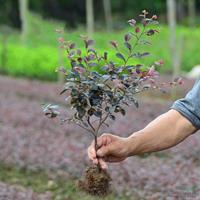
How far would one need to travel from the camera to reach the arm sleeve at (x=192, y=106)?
11.3 ft

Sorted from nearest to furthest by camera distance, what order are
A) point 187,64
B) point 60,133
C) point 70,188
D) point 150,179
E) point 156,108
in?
point 70,188 < point 150,179 < point 60,133 < point 156,108 < point 187,64

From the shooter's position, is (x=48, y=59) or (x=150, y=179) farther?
(x=48, y=59)

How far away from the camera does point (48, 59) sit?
21.9 m

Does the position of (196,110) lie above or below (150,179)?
above

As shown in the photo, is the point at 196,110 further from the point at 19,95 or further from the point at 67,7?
the point at 67,7

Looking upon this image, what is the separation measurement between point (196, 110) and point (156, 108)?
397 inches

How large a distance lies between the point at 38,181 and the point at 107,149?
336cm

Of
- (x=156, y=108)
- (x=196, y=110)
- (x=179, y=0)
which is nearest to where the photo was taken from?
(x=196, y=110)

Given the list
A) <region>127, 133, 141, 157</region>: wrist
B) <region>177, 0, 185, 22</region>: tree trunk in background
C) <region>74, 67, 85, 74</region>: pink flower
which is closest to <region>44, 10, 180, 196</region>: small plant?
<region>74, 67, 85, 74</region>: pink flower

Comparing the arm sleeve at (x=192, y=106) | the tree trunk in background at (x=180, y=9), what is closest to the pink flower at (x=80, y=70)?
the arm sleeve at (x=192, y=106)

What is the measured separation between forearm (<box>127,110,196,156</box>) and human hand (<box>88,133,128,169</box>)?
0.03 m

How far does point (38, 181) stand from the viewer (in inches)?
267

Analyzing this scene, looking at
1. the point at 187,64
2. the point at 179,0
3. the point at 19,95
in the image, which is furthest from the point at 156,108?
the point at 179,0

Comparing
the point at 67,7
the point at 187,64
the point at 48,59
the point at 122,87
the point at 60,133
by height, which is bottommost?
the point at 67,7
